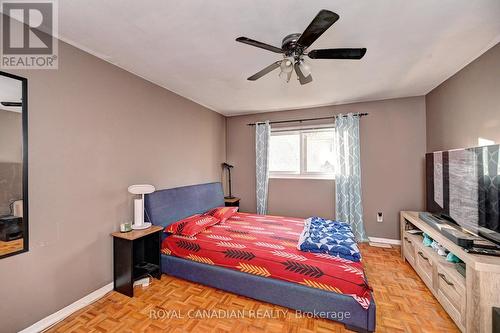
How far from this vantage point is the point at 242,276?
2.11 m

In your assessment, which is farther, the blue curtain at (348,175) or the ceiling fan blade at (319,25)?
the blue curtain at (348,175)

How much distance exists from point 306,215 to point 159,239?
2.73 metres

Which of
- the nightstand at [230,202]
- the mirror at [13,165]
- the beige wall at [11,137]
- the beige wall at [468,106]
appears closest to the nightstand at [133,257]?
the mirror at [13,165]

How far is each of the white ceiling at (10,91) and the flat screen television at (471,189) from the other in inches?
153

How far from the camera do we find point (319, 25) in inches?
52.1

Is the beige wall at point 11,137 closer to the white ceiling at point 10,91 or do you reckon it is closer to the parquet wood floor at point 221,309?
the white ceiling at point 10,91

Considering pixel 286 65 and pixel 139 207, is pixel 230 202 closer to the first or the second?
pixel 139 207

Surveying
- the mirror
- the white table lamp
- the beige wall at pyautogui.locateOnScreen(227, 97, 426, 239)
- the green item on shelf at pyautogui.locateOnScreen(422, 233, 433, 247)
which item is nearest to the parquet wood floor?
the green item on shelf at pyautogui.locateOnScreen(422, 233, 433, 247)

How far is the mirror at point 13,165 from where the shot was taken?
1.52 metres

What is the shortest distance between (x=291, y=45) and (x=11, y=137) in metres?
2.34

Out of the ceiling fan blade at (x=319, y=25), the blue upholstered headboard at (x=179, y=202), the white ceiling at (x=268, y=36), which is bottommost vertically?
the blue upholstered headboard at (x=179, y=202)

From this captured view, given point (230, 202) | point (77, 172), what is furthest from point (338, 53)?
point (230, 202)

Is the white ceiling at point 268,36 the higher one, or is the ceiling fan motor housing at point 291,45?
the white ceiling at point 268,36

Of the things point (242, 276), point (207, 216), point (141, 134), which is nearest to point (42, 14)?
point (141, 134)
